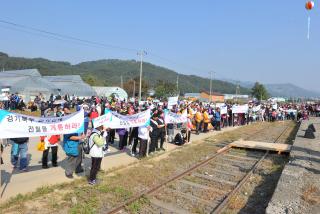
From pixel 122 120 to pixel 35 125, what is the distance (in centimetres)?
415

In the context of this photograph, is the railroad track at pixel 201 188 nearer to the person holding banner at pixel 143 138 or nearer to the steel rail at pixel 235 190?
the steel rail at pixel 235 190

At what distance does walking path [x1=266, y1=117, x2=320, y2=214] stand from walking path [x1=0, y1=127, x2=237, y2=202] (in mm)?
5295

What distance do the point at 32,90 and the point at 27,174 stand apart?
36.5 m

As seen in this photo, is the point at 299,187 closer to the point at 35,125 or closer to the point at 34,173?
the point at 35,125

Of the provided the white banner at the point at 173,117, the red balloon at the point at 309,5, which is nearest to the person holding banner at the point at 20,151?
the white banner at the point at 173,117

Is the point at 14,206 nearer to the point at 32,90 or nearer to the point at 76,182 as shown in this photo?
the point at 76,182

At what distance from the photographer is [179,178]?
10.2 m

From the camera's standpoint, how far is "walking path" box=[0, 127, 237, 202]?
8.33m

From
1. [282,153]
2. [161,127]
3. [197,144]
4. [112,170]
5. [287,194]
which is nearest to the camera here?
[287,194]

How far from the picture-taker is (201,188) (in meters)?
9.32

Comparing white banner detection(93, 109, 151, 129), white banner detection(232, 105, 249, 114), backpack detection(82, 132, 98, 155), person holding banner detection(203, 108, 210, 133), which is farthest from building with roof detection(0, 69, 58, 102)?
backpack detection(82, 132, 98, 155)

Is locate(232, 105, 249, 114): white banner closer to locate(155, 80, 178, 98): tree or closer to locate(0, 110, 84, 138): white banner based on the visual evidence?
locate(0, 110, 84, 138): white banner

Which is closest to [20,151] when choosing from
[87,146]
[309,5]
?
[87,146]

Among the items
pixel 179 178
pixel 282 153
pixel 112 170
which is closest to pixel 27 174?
pixel 112 170
